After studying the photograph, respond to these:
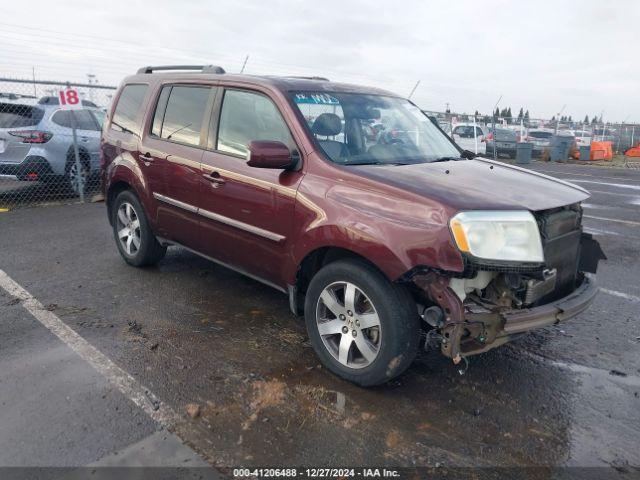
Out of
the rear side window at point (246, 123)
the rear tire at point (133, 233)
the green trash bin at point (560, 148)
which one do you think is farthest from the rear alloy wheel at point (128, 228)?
the green trash bin at point (560, 148)

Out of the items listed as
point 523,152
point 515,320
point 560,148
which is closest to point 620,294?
point 515,320

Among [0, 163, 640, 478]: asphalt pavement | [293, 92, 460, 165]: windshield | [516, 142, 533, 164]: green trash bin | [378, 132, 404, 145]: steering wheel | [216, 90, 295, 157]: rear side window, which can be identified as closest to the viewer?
[0, 163, 640, 478]: asphalt pavement

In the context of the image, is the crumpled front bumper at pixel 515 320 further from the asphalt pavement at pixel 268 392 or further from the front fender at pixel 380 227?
the asphalt pavement at pixel 268 392

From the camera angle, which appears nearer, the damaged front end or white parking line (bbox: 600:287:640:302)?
the damaged front end

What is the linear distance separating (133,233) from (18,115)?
4640mm

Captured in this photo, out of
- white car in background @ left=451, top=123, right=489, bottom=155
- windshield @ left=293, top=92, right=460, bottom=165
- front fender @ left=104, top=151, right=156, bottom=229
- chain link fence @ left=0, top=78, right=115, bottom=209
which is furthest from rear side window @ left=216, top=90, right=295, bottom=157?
white car in background @ left=451, top=123, right=489, bottom=155

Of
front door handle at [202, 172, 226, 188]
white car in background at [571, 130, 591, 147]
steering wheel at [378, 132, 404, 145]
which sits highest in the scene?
white car in background at [571, 130, 591, 147]

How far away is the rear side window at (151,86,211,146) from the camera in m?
4.45

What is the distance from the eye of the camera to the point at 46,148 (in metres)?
8.68

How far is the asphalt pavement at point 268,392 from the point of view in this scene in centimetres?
273

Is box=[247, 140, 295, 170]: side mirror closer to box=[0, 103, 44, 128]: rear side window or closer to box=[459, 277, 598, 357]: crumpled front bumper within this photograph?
box=[459, 277, 598, 357]: crumpled front bumper

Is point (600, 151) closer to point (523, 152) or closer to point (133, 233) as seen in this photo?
point (523, 152)

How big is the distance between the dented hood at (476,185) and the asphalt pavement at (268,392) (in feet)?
3.93

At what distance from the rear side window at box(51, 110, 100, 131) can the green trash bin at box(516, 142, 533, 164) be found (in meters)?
15.7
